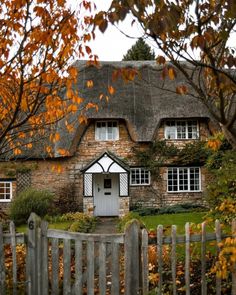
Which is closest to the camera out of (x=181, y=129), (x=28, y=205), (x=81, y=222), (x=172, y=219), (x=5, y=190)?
(x=81, y=222)

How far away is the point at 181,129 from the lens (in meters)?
22.5

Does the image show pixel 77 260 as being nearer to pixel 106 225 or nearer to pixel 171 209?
pixel 106 225

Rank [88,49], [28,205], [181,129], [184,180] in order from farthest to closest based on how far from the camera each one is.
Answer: [181,129]
[184,180]
[28,205]
[88,49]

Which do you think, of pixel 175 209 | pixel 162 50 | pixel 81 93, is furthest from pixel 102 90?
pixel 162 50

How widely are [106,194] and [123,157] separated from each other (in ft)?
6.95

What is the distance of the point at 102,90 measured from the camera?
23.3 meters

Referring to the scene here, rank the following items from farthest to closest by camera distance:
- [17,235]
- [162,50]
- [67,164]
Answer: [67,164], [17,235], [162,50]

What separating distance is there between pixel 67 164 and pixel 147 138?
171 inches

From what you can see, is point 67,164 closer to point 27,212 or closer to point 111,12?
point 27,212

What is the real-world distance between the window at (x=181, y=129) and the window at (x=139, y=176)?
2339 millimetres

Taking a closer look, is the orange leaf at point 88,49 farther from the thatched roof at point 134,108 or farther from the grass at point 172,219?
the thatched roof at point 134,108

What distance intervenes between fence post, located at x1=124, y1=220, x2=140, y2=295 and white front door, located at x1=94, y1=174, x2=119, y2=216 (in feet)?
53.2

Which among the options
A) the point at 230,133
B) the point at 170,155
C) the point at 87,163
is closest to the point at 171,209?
the point at 170,155

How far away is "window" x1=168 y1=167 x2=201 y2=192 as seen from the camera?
868 inches
